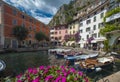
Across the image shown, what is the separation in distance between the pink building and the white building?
2458 cm

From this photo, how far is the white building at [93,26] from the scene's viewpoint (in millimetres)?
50906

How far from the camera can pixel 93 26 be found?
190 ft

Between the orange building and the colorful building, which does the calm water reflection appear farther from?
the colorful building

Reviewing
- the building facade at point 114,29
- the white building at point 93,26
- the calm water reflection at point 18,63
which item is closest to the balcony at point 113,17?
the building facade at point 114,29

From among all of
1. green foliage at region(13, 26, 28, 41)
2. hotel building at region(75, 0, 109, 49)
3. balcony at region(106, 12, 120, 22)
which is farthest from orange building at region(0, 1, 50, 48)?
balcony at region(106, 12, 120, 22)

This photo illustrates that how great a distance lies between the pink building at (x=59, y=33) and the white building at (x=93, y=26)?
2458 cm

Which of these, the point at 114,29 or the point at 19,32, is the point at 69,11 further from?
the point at 114,29

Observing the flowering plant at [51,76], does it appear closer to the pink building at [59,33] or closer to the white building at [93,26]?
the white building at [93,26]

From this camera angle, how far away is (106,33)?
36188 millimetres

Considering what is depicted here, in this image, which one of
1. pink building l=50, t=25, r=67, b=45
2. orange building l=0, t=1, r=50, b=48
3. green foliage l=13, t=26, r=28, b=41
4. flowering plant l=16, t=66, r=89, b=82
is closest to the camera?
flowering plant l=16, t=66, r=89, b=82

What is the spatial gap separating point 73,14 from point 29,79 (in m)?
93.0

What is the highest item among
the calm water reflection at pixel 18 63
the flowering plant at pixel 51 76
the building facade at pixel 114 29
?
the building facade at pixel 114 29

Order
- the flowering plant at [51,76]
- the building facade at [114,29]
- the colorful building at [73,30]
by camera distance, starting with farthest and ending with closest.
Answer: the colorful building at [73,30] → the building facade at [114,29] → the flowering plant at [51,76]

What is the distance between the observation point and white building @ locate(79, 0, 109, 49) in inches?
2004
